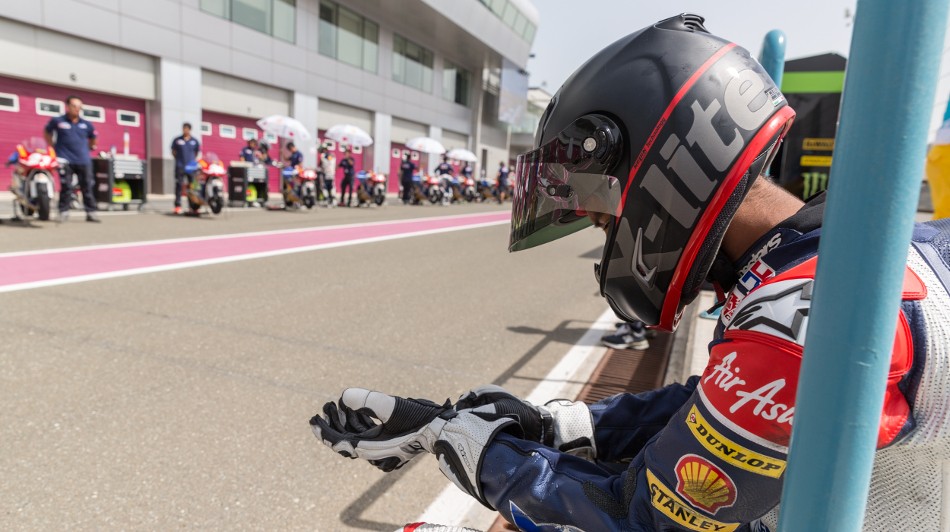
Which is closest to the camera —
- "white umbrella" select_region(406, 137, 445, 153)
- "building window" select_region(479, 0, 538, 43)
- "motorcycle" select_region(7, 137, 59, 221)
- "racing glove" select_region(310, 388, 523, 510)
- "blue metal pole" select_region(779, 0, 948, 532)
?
"blue metal pole" select_region(779, 0, 948, 532)

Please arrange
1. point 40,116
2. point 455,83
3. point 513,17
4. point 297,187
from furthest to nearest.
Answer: point 455,83 → point 513,17 → point 297,187 → point 40,116

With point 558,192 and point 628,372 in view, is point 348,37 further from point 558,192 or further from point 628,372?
point 558,192

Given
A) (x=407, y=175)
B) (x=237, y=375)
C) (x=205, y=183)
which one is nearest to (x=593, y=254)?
(x=237, y=375)

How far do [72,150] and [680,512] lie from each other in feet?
39.5

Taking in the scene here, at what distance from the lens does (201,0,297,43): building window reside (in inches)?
811

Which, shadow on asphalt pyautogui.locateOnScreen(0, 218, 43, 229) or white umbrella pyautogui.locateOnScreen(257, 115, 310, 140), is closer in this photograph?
shadow on asphalt pyautogui.locateOnScreen(0, 218, 43, 229)

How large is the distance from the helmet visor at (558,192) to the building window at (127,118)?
19720 mm

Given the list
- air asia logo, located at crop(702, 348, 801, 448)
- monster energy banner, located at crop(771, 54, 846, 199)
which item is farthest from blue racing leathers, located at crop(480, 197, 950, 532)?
monster energy banner, located at crop(771, 54, 846, 199)

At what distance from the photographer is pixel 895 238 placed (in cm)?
65

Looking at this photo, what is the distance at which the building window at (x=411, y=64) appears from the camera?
1221 inches

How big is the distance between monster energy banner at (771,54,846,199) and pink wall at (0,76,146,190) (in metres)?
15.5

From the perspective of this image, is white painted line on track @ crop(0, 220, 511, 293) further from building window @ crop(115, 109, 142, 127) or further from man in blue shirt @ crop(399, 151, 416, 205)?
man in blue shirt @ crop(399, 151, 416, 205)

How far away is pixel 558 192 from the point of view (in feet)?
5.11

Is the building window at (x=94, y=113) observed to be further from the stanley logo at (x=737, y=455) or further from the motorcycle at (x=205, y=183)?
the stanley logo at (x=737, y=455)
